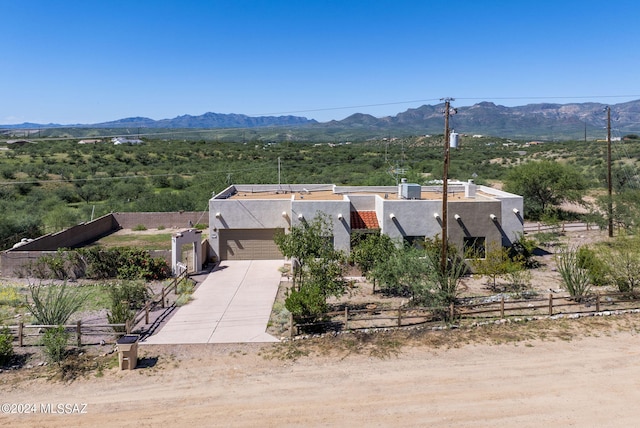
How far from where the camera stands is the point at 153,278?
22250 millimetres

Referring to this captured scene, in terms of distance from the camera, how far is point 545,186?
138 feet

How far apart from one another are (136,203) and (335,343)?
1268 inches

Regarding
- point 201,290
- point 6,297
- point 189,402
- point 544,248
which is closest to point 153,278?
point 201,290

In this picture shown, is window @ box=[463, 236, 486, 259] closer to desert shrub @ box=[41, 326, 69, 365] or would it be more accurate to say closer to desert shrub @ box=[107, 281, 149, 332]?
desert shrub @ box=[107, 281, 149, 332]

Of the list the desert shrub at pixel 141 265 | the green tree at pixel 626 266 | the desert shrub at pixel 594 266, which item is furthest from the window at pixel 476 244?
the desert shrub at pixel 141 265

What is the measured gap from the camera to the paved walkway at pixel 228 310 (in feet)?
51.5

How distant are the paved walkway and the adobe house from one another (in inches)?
73.0

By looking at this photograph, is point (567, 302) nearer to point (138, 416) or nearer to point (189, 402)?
point (189, 402)

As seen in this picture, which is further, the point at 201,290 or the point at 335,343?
the point at 201,290

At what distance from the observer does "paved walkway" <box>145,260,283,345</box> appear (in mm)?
15695

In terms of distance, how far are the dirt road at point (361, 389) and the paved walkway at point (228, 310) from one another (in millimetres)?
761

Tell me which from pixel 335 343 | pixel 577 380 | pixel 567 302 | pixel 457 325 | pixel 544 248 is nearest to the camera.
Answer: pixel 577 380

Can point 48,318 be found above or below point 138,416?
above

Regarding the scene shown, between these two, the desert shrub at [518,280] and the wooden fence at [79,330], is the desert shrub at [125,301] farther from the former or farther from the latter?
the desert shrub at [518,280]
